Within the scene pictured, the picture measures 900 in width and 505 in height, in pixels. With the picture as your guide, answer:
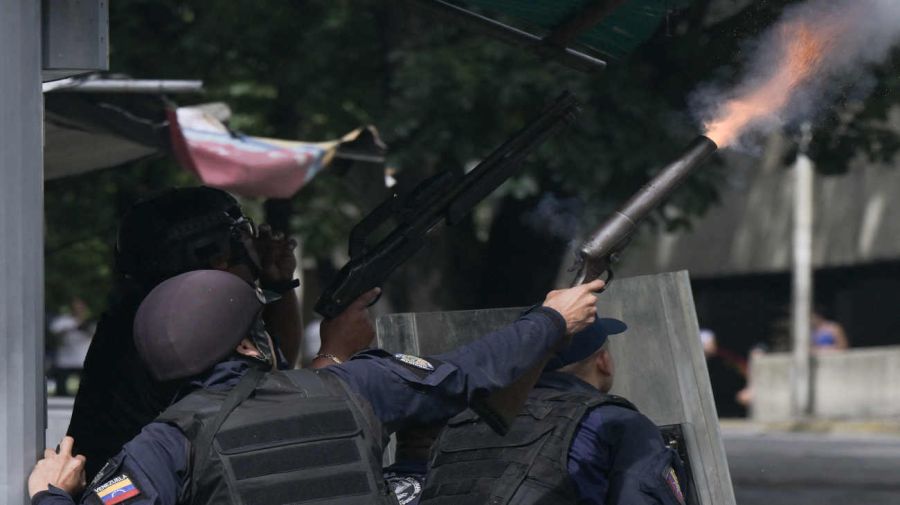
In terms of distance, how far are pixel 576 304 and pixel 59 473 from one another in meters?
1.19

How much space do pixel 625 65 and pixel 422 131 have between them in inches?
54.4

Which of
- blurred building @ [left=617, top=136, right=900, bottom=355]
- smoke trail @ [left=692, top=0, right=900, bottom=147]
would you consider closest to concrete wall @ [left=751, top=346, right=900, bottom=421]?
blurred building @ [left=617, top=136, right=900, bottom=355]

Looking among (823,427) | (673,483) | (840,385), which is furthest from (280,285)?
(840,385)

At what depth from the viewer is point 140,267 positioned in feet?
12.7

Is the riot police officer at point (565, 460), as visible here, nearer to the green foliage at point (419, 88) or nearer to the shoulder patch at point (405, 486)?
the shoulder patch at point (405, 486)

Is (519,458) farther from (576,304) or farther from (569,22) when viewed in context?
(569,22)

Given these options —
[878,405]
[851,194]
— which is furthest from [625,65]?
[851,194]

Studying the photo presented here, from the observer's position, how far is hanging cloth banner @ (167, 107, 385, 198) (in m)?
8.08

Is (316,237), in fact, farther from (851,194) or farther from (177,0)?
(851,194)

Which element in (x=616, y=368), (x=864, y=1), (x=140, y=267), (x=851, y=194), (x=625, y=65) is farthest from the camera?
(x=851, y=194)

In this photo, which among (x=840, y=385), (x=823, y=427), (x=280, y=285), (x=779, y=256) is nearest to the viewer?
(x=280, y=285)

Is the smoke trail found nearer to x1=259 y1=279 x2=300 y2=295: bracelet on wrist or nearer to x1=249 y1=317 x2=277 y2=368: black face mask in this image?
x1=259 y1=279 x2=300 y2=295: bracelet on wrist

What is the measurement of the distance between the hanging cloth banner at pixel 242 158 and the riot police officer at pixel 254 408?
15.9 ft

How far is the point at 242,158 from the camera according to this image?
816 cm
